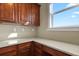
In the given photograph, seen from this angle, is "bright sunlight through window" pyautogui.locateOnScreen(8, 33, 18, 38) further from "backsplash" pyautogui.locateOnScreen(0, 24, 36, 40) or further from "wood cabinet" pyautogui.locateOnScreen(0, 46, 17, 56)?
"wood cabinet" pyautogui.locateOnScreen(0, 46, 17, 56)

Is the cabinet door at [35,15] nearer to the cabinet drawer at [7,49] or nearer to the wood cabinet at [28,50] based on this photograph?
the wood cabinet at [28,50]

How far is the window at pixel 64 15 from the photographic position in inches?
86.8

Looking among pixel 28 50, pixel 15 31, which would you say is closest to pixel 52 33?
pixel 28 50

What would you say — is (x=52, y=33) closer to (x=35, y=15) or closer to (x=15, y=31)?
(x=35, y=15)

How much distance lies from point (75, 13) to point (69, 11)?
Answer: 17cm

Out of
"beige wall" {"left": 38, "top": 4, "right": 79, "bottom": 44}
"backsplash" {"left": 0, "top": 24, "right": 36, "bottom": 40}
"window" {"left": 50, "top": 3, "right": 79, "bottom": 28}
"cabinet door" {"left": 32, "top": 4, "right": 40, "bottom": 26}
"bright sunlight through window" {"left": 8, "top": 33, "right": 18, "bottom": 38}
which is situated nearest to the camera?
"beige wall" {"left": 38, "top": 4, "right": 79, "bottom": 44}

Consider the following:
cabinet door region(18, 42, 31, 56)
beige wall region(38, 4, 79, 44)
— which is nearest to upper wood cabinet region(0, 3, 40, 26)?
beige wall region(38, 4, 79, 44)

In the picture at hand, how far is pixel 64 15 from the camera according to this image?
253cm

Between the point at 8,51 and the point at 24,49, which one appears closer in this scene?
the point at 8,51

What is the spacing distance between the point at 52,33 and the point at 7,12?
126cm

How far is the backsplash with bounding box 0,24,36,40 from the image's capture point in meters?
2.66

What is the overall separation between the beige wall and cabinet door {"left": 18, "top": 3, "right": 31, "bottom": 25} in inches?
18.1

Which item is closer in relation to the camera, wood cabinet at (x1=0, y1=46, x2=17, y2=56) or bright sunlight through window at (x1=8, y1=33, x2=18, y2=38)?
wood cabinet at (x1=0, y1=46, x2=17, y2=56)

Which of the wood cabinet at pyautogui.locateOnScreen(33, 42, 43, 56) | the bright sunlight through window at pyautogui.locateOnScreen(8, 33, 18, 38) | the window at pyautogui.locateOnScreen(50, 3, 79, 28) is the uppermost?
the window at pyautogui.locateOnScreen(50, 3, 79, 28)
